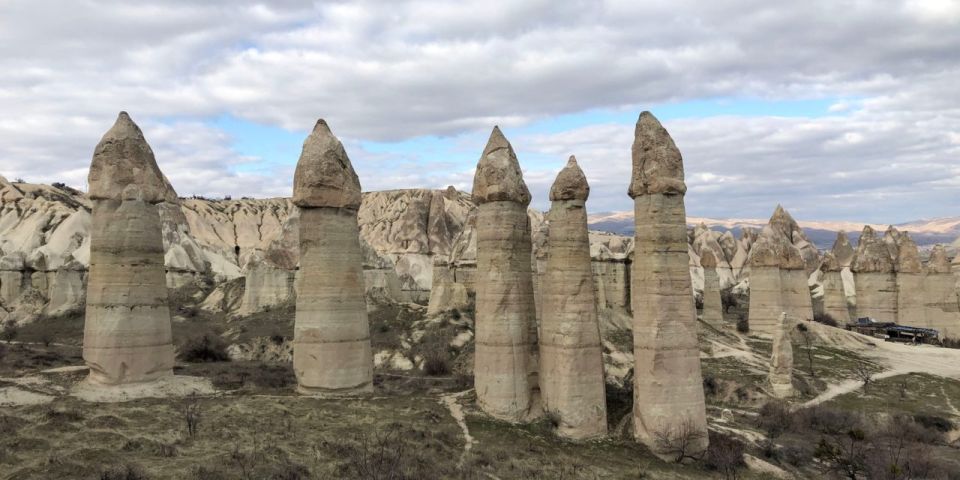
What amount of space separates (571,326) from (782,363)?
14144 mm

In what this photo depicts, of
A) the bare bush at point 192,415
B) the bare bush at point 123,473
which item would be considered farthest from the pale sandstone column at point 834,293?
the bare bush at point 123,473

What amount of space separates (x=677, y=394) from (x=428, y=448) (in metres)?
6.34

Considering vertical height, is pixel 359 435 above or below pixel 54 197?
below

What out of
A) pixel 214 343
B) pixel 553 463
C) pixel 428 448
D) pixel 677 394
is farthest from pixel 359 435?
pixel 214 343

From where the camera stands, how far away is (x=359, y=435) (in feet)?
53.5

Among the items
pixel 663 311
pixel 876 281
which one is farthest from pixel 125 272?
pixel 876 281

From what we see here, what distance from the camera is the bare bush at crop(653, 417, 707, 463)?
56.3 feet

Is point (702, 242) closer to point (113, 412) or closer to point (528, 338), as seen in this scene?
point (528, 338)

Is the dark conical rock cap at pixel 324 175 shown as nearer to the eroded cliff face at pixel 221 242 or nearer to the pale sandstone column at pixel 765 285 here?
the eroded cliff face at pixel 221 242

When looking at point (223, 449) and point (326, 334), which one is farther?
point (326, 334)

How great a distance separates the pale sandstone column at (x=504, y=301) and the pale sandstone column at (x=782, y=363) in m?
13.5

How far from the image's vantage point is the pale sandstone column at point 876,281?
151ft

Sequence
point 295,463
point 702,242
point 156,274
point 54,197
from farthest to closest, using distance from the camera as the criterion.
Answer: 1. point 702,242
2. point 54,197
3. point 156,274
4. point 295,463

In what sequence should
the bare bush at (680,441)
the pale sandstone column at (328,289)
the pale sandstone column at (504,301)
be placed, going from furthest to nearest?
the pale sandstone column at (328,289), the pale sandstone column at (504,301), the bare bush at (680,441)
